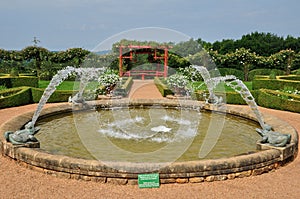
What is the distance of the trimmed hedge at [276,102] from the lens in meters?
10.0

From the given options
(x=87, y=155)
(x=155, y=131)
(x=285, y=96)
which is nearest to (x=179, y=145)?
(x=155, y=131)

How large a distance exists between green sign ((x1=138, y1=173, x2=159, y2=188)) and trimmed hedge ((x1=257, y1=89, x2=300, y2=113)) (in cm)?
746

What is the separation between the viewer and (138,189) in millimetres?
4121

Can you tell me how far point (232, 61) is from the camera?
Result: 2342cm

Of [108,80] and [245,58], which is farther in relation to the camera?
[245,58]

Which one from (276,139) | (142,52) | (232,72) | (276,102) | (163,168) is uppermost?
(142,52)

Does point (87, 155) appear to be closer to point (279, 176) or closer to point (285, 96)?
point (279, 176)

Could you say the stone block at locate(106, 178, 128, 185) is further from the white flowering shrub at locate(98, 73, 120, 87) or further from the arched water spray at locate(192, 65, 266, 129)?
the white flowering shrub at locate(98, 73, 120, 87)

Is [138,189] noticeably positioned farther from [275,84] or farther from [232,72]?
[232,72]

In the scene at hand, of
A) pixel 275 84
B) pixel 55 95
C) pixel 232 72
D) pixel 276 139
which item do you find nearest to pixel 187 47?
pixel 232 72

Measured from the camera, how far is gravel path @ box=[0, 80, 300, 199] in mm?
3963

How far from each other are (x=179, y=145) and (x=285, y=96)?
6969 millimetres

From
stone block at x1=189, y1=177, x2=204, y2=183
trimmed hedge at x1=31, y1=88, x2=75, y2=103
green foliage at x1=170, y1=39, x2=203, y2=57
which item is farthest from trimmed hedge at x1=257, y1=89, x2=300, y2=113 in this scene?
green foliage at x1=170, y1=39, x2=203, y2=57

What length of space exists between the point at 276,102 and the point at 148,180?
7940mm
